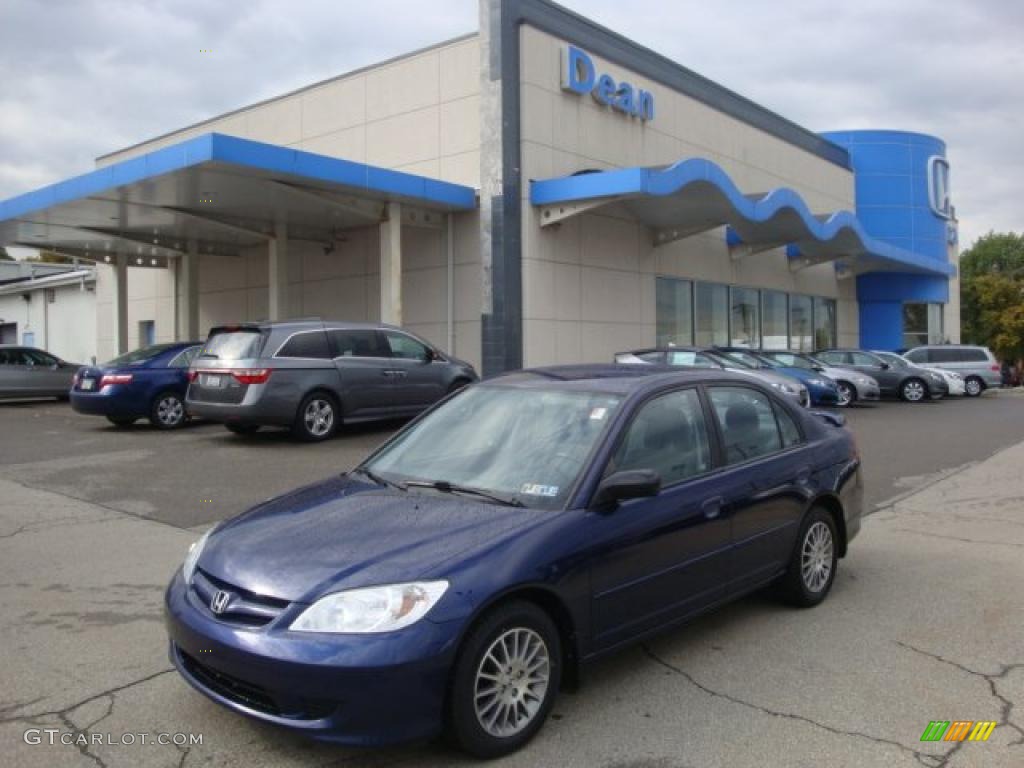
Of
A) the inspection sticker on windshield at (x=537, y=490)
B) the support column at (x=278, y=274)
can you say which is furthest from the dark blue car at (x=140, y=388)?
the inspection sticker on windshield at (x=537, y=490)

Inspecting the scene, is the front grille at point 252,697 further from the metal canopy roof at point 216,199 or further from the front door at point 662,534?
the metal canopy roof at point 216,199

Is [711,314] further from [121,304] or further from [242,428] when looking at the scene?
[121,304]

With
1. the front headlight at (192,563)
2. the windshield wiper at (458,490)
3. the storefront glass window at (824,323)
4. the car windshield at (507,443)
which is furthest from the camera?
the storefront glass window at (824,323)

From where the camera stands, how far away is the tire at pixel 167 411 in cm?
1373

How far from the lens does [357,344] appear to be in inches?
502

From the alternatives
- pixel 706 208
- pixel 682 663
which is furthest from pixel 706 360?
pixel 682 663

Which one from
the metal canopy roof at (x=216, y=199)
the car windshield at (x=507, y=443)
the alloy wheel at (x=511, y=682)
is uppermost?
the metal canopy roof at (x=216, y=199)

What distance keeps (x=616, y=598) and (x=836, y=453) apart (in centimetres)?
243

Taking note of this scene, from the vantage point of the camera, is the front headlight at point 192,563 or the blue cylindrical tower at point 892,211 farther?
the blue cylindrical tower at point 892,211

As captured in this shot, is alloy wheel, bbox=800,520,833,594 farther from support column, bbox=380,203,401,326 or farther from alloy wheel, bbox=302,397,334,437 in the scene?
support column, bbox=380,203,401,326

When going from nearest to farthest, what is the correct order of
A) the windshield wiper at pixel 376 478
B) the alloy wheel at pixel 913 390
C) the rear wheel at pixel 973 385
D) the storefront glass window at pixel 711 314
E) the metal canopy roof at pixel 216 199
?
1. the windshield wiper at pixel 376 478
2. the metal canopy roof at pixel 216 199
3. the alloy wheel at pixel 913 390
4. the storefront glass window at pixel 711 314
5. the rear wheel at pixel 973 385

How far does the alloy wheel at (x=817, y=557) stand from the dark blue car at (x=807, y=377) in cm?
1340

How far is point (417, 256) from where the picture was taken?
19.5 m

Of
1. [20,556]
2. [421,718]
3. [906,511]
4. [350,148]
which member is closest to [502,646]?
[421,718]
